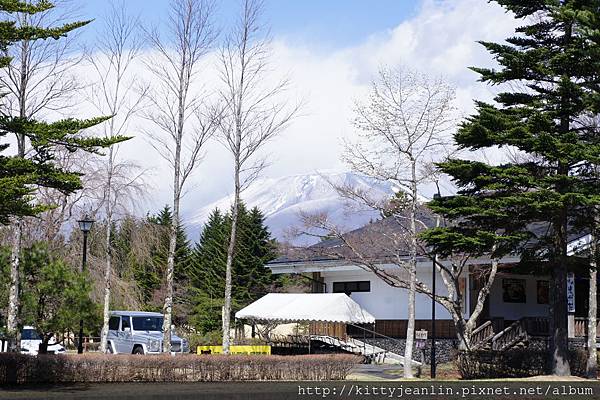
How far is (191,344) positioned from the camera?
156 feet

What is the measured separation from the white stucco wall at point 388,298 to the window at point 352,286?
0.16 meters

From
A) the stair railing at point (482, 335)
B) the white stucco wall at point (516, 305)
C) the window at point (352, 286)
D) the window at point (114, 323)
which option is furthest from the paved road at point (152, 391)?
the window at point (352, 286)

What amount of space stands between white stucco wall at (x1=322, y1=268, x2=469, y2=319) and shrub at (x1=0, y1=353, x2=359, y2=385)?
1182 cm

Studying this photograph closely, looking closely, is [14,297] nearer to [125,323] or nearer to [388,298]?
[125,323]

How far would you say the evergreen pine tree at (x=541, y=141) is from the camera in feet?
75.7

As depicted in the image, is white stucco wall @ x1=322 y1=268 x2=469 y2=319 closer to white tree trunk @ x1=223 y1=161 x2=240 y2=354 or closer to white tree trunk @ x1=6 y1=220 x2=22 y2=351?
white tree trunk @ x1=223 y1=161 x2=240 y2=354

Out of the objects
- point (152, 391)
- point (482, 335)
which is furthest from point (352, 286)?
point (152, 391)

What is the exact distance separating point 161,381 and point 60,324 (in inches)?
136

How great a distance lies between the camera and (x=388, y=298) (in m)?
39.8

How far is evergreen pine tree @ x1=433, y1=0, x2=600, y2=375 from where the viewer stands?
75.7ft

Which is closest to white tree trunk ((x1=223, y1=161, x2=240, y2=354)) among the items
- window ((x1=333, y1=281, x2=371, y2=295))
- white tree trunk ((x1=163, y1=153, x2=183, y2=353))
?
white tree trunk ((x1=163, y1=153, x2=183, y2=353))

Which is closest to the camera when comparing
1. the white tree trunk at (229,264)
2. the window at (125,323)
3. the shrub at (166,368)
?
the shrub at (166,368)

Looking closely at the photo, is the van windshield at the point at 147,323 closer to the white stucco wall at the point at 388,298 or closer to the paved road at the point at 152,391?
the paved road at the point at 152,391

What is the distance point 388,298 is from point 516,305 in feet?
19.9
